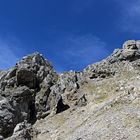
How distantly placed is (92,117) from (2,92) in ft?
60.3

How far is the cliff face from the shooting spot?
2078 inches

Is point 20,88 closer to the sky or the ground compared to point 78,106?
closer to the sky

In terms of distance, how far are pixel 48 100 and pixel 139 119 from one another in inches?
859

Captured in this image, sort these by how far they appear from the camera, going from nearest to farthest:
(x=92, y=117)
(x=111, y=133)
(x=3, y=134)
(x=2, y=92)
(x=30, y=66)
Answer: (x=111, y=133)
(x=92, y=117)
(x=3, y=134)
(x=2, y=92)
(x=30, y=66)

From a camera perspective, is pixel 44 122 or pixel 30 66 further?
pixel 30 66

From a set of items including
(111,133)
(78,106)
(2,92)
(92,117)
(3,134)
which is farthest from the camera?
(2,92)

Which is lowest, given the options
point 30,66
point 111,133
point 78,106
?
point 111,133

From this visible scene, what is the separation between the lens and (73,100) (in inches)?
2657

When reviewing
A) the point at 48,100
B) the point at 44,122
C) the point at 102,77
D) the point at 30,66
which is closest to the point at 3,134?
the point at 44,122

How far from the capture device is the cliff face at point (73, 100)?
52.8 m

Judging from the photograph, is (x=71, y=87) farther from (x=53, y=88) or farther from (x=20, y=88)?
(x=20, y=88)

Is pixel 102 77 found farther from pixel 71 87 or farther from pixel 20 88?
pixel 20 88

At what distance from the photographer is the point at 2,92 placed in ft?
227

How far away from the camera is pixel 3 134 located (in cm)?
6041
